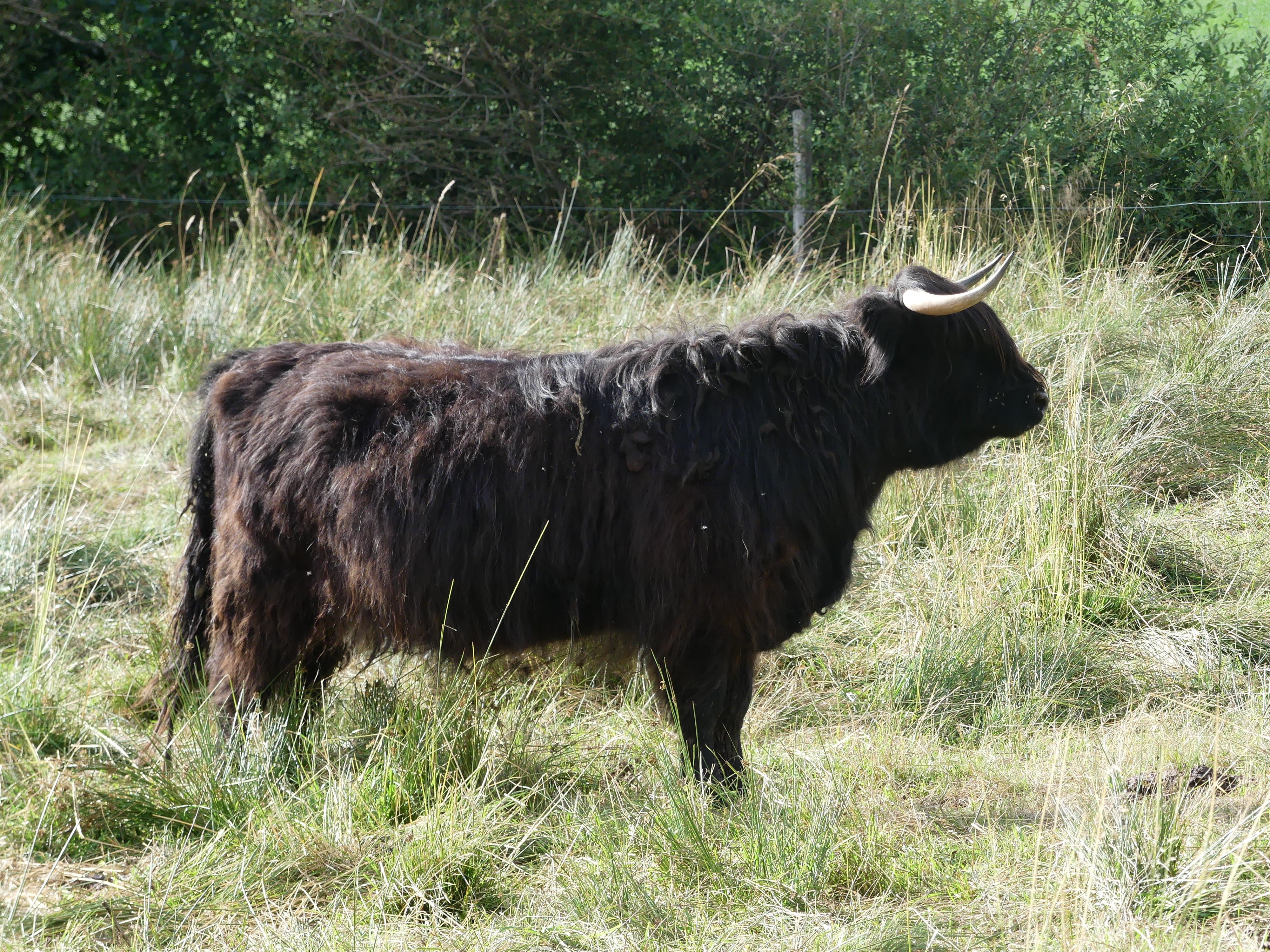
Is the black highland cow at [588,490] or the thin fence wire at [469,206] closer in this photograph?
the black highland cow at [588,490]

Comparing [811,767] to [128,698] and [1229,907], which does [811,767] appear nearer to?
[1229,907]

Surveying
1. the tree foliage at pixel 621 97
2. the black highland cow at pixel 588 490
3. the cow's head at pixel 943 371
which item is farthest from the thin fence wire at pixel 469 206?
the black highland cow at pixel 588 490

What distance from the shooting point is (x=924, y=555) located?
17.5 feet

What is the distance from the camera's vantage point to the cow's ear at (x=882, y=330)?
Result: 146 inches

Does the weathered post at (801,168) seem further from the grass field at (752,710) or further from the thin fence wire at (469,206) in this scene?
the grass field at (752,710)

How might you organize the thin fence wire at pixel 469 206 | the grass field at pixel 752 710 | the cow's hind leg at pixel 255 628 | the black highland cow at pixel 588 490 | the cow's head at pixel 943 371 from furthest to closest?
1. the thin fence wire at pixel 469 206
2. the cow's head at pixel 943 371
3. the cow's hind leg at pixel 255 628
4. the black highland cow at pixel 588 490
5. the grass field at pixel 752 710

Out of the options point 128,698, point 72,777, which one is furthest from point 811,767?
point 128,698

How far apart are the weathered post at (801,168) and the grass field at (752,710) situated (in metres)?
1.41

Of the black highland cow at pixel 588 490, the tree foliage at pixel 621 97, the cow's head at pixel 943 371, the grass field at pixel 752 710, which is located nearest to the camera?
the grass field at pixel 752 710

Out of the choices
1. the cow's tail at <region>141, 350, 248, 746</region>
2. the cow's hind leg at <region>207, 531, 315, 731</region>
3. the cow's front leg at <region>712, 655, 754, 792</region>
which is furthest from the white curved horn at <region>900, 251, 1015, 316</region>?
the cow's tail at <region>141, 350, 248, 746</region>

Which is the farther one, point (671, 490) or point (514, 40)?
point (514, 40)

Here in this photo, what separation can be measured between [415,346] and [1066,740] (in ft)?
7.88

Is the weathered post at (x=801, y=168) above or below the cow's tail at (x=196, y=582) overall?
above

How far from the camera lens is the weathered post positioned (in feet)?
30.3
